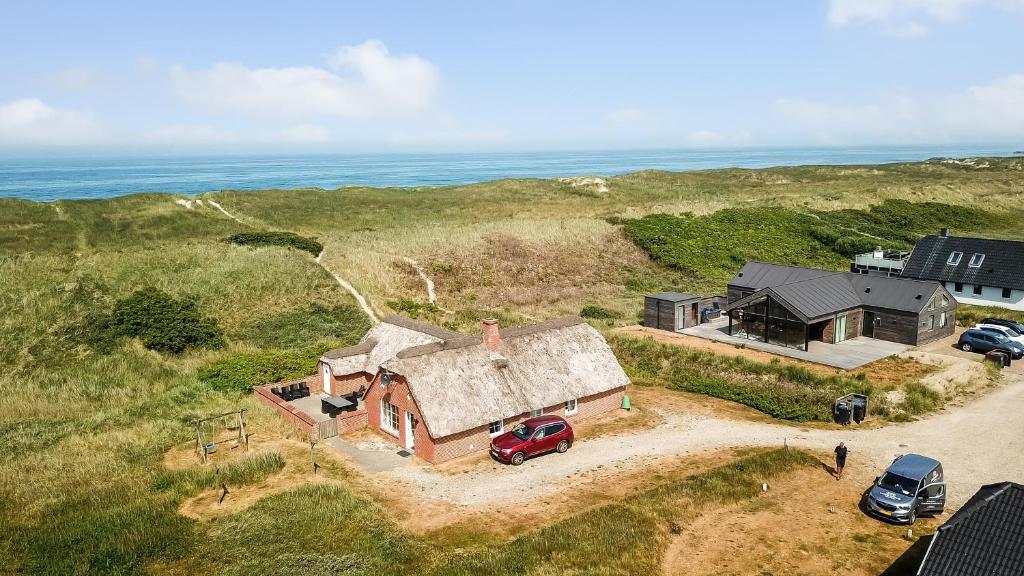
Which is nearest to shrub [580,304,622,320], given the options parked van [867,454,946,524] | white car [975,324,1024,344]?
white car [975,324,1024,344]

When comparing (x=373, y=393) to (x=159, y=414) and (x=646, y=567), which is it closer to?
(x=159, y=414)

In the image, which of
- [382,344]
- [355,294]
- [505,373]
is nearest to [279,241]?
[355,294]

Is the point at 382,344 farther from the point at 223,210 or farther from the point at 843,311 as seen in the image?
the point at 223,210

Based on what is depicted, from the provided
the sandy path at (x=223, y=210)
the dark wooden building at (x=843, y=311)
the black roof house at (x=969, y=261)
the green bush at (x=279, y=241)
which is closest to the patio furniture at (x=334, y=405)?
the dark wooden building at (x=843, y=311)

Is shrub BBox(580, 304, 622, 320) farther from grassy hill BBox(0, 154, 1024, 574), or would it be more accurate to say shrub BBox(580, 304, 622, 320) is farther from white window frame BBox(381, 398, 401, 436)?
white window frame BBox(381, 398, 401, 436)

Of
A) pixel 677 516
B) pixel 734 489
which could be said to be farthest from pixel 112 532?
pixel 734 489

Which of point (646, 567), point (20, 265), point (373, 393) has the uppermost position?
point (20, 265)

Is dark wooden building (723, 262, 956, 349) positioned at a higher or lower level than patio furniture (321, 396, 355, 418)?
higher
